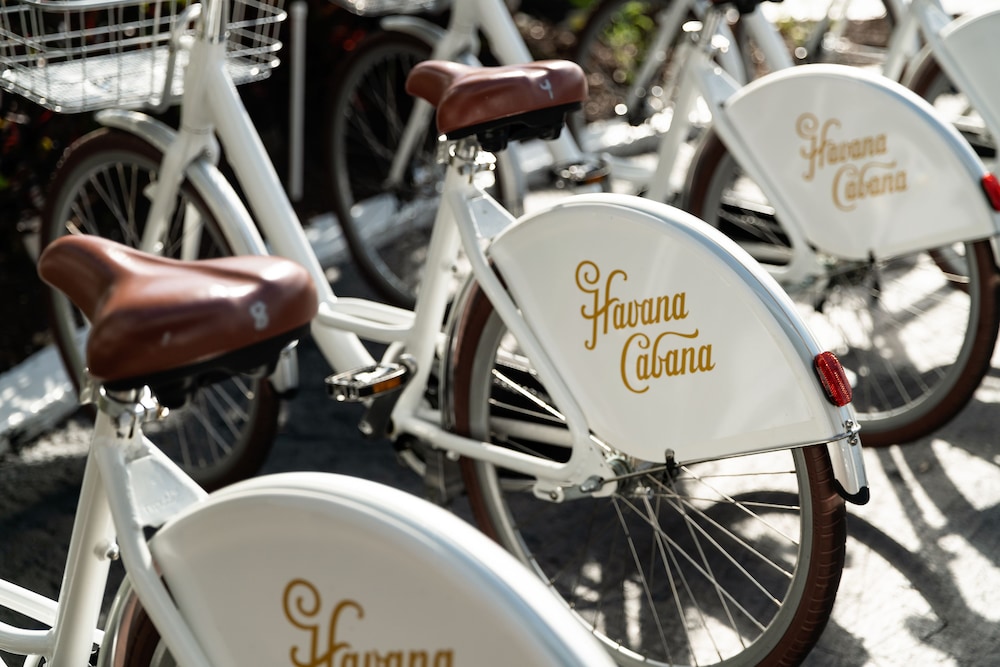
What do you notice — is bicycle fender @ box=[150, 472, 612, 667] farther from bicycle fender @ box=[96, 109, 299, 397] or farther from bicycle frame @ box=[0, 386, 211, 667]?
bicycle fender @ box=[96, 109, 299, 397]

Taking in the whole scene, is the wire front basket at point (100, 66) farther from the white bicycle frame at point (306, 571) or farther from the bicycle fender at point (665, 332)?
the white bicycle frame at point (306, 571)

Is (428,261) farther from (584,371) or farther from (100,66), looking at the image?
(100,66)

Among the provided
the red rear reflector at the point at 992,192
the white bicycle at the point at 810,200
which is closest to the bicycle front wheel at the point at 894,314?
the white bicycle at the point at 810,200

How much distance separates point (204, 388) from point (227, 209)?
0.47 m

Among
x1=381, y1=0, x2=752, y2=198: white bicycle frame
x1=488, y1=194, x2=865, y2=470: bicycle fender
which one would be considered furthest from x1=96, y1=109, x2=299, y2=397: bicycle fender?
x1=381, y1=0, x2=752, y2=198: white bicycle frame

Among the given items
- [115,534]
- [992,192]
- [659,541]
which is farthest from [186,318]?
[992,192]

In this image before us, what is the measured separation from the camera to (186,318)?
137cm

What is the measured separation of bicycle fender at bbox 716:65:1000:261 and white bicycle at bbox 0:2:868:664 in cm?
66

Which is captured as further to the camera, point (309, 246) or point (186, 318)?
point (309, 246)

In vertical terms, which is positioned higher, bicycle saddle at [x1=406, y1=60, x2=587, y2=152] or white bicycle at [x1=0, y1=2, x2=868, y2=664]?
bicycle saddle at [x1=406, y1=60, x2=587, y2=152]

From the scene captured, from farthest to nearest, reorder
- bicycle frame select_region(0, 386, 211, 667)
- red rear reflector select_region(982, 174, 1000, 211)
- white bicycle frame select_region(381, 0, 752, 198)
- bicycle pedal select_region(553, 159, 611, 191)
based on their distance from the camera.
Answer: white bicycle frame select_region(381, 0, 752, 198) → bicycle pedal select_region(553, 159, 611, 191) → red rear reflector select_region(982, 174, 1000, 211) → bicycle frame select_region(0, 386, 211, 667)

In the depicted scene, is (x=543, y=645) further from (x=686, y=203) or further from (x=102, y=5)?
(x=686, y=203)

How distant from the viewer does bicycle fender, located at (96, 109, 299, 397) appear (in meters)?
2.54

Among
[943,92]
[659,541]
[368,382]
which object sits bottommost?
[659,541]
